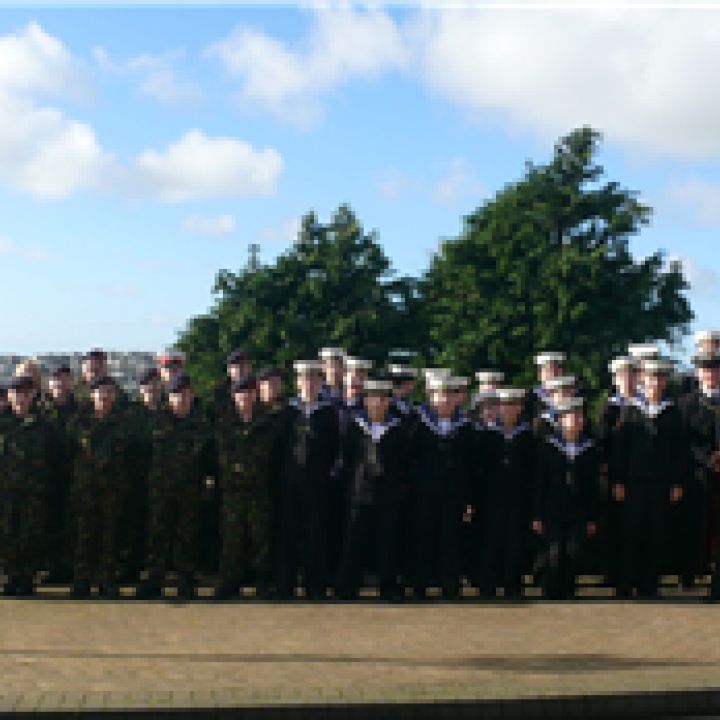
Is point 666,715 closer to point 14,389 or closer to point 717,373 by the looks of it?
point 717,373

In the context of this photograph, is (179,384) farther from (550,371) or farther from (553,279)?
(553,279)

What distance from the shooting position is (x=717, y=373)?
Answer: 1213cm

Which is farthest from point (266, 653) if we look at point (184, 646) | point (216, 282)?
point (216, 282)

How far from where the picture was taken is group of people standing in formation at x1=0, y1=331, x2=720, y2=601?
11.8 meters

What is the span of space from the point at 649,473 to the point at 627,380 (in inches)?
34.2

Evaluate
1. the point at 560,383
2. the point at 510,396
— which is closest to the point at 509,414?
the point at 510,396

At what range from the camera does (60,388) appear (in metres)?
12.7

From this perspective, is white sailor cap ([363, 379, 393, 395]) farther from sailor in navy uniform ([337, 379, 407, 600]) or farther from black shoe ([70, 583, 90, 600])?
black shoe ([70, 583, 90, 600])

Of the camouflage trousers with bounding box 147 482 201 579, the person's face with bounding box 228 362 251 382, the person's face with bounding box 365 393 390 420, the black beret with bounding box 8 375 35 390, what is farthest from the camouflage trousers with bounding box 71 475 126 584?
the person's face with bounding box 365 393 390 420

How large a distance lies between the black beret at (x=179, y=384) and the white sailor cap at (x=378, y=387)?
1537 mm

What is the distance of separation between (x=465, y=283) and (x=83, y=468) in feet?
99.6

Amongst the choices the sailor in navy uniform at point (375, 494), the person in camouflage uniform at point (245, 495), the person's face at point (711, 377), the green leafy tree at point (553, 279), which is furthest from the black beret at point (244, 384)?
the green leafy tree at point (553, 279)

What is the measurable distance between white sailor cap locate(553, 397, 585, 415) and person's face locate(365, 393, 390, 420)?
4.90ft

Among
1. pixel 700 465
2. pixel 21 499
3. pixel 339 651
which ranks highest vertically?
pixel 700 465
